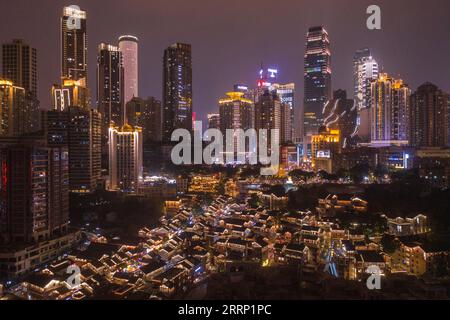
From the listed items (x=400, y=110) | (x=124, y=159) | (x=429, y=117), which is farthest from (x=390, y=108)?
(x=124, y=159)

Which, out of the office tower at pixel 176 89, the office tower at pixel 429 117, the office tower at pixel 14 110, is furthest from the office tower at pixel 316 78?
the office tower at pixel 14 110

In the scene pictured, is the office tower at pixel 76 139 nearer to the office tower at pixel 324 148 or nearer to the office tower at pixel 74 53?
the office tower at pixel 74 53

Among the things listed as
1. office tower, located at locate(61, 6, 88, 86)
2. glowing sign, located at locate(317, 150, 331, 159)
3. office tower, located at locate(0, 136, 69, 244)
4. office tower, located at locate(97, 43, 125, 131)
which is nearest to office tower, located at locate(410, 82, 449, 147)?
glowing sign, located at locate(317, 150, 331, 159)

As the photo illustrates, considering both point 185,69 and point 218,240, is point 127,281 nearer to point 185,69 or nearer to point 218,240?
point 218,240

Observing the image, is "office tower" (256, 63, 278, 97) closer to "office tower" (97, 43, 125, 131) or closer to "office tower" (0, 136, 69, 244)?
"office tower" (97, 43, 125, 131)

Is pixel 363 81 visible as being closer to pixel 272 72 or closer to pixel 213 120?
pixel 272 72

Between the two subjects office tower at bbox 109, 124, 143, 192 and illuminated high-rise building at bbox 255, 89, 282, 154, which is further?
illuminated high-rise building at bbox 255, 89, 282, 154
